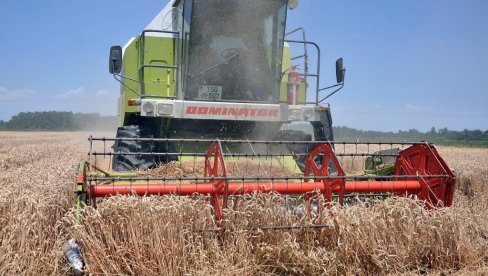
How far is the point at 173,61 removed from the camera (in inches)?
239

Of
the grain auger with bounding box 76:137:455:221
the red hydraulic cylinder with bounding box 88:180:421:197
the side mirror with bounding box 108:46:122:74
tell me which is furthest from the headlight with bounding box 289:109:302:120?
the red hydraulic cylinder with bounding box 88:180:421:197

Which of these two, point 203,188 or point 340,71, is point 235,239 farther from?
point 340,71

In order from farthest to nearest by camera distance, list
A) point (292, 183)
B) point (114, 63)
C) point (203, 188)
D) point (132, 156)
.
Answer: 1. point (132, 156)
2. point (114, 63)
3. point (292, 183)
4. point (203, 188)

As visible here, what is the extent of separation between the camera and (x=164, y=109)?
5352 mm

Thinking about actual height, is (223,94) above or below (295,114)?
above

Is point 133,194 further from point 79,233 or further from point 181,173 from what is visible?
point 181,173

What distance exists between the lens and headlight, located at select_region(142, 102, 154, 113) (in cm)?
529

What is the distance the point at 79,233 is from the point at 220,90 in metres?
3.12

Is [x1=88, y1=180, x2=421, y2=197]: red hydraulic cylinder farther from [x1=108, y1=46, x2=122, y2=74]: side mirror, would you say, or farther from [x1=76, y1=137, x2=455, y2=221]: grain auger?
[x1=108, y1=46, x2=122, y2=74]: side mirror

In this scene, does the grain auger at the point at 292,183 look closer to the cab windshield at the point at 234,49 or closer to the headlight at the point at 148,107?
the headlight at the point at 148,107

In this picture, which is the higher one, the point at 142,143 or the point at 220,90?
the point at 220,90

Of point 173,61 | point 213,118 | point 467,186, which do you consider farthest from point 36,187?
point 467,186

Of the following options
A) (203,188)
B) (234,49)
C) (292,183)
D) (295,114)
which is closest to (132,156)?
(234,49)

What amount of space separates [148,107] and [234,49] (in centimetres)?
123
